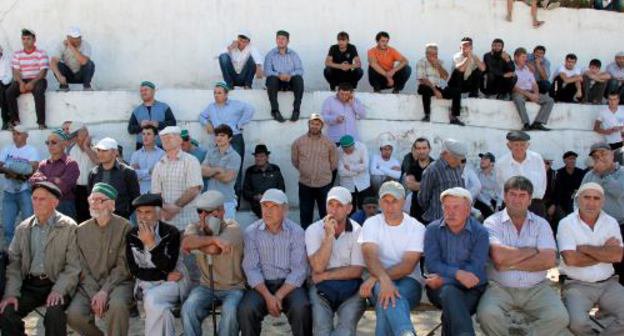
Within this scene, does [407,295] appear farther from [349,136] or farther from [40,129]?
[40,129]

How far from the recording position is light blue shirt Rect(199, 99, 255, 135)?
9180 mm

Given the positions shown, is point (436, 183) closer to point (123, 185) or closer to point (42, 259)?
point (123, 185)

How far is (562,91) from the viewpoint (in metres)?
12.0

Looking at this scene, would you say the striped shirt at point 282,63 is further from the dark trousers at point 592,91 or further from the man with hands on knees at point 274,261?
the dark trousers at point 592,91

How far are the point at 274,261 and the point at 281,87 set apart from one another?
474cm

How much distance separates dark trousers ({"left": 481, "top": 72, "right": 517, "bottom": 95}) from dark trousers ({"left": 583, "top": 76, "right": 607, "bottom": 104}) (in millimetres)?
1771

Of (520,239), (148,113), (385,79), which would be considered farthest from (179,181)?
(385,79)

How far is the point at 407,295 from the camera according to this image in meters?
5.39

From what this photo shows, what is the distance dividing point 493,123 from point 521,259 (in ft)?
19.6

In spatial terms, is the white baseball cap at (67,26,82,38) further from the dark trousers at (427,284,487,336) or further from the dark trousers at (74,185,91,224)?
the dark trousers at (427,284,487,336)

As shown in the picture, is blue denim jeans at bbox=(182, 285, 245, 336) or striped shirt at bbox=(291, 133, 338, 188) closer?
blue denim jeans at bbox=(182, 285, 245, 336)

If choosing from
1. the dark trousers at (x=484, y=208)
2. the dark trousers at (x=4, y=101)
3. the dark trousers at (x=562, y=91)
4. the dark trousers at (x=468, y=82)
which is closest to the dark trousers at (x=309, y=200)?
the dark trousers at (x=484, y=208)

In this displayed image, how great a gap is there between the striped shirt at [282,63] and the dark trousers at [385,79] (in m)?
1.20

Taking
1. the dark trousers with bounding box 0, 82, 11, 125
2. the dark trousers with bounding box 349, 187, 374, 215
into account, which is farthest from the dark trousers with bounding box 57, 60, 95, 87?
the dark trousers with bounding box 349, 187, 374, 215
